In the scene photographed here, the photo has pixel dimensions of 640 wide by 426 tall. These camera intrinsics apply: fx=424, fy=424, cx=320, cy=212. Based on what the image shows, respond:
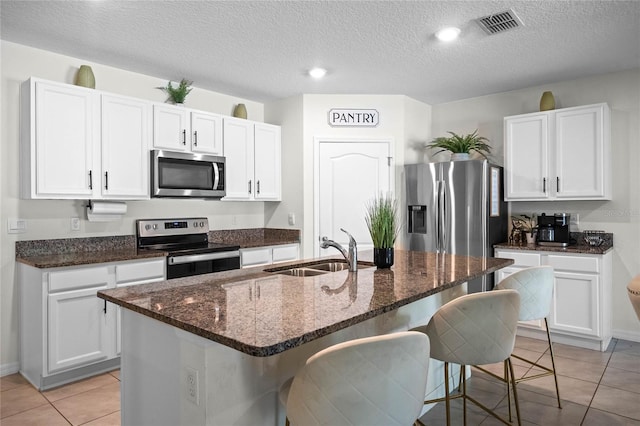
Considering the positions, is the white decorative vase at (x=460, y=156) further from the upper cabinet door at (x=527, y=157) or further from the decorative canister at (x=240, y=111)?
the decorative canister at (x=240, y=111)

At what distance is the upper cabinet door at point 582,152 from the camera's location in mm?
3748

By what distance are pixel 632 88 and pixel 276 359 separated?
13.6 feet

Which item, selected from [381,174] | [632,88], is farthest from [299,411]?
[632,88]

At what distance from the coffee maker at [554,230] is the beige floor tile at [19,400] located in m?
4.24

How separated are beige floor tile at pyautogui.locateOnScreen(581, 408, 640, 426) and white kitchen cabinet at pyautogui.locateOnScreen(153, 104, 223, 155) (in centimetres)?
362

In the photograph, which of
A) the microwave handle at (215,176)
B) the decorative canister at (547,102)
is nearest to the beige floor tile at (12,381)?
the microwave handle at (215,176)

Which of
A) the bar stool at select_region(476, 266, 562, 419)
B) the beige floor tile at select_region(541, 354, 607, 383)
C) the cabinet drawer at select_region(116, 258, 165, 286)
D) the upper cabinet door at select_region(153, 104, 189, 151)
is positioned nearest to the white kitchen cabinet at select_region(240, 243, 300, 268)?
the cabinet drawer at select_region(116, 258, 165, 286)

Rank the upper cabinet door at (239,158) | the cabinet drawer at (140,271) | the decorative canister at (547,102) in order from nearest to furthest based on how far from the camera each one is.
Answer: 1. the cabinet drawer at (140,271)
2. the decorative canister at (547,102)
3. the upper cabinet door at (239,158)

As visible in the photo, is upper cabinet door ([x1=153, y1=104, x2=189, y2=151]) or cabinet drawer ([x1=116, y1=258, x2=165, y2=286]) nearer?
cabinet drawer ([x1=116, y1=258, x2=165, y2=286])

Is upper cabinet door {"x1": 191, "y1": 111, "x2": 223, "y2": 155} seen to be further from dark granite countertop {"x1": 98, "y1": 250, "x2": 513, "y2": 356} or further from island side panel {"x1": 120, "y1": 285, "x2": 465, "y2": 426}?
island side panel {"x1": 120, "y1": 285, "x2": 465, "y2": 426}

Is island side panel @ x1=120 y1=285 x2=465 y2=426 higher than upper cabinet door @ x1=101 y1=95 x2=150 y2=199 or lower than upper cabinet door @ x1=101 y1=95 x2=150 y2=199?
lower

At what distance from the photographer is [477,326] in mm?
1806

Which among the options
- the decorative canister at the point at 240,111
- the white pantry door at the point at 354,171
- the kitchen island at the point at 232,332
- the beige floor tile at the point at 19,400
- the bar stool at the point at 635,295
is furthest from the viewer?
the white pantry door at the point at 354,171

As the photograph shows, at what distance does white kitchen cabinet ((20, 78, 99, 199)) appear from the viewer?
3035 mm
